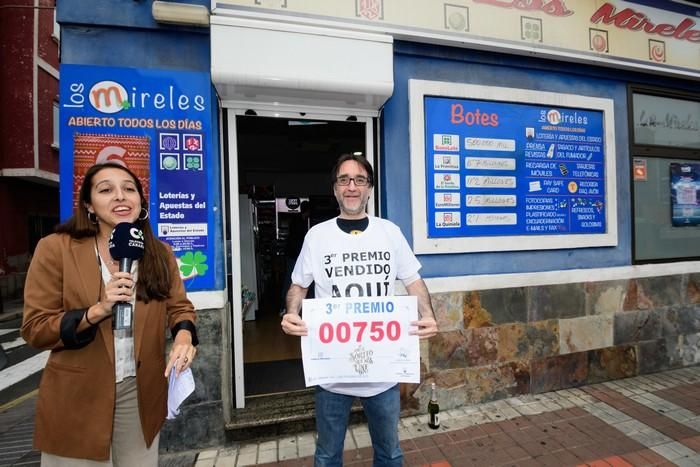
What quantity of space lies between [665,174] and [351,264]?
4888mm

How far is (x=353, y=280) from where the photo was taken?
6.79 feet

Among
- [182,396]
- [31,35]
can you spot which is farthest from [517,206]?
[31,35]

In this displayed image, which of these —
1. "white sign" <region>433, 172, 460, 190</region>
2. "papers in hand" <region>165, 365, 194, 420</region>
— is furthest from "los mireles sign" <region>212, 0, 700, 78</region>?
"papers in hand" <region>165, 365, 194, 420</region>

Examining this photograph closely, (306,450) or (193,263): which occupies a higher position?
(193,263)

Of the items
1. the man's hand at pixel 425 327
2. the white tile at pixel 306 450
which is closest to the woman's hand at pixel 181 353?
the man's hand at pixel 425 327

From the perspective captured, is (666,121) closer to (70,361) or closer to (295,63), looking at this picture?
(295,63)

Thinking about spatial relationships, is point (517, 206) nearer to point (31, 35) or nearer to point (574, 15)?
point (574, 15)

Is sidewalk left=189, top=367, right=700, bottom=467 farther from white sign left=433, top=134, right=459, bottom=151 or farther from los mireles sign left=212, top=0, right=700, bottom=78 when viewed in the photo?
los mireles sign left=212, top=0, right=700, bottom=78

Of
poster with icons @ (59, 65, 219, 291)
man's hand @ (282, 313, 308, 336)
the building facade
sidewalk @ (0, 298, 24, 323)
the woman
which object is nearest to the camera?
the woman

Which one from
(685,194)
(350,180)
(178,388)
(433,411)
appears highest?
(685,194)

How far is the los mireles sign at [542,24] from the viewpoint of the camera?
319 centimetres

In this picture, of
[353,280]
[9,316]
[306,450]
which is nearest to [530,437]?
[306,450]

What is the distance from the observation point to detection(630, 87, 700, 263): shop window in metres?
4.34

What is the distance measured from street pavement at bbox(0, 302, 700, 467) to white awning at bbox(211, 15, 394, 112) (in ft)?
10.2
